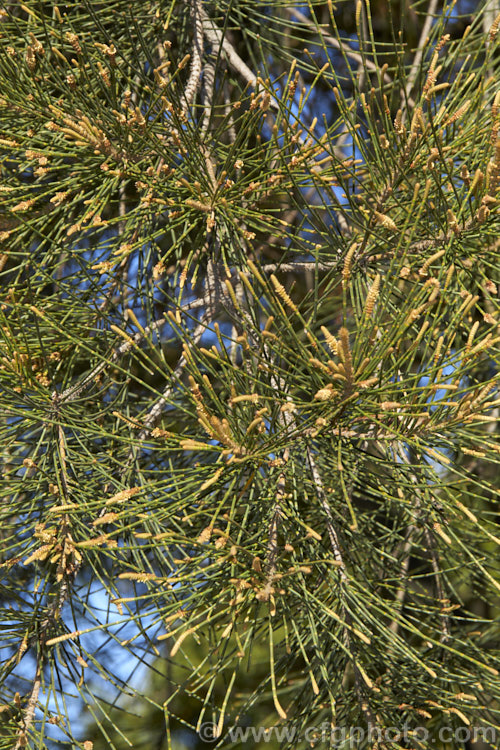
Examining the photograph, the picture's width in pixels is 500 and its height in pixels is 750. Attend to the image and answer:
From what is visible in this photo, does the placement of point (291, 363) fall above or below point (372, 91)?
below

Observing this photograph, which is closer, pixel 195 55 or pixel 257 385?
pixel 257 385

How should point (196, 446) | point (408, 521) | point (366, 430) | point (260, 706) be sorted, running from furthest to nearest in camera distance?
point (260, 706), point (408, 521), point (366, 430), point (196, 446)

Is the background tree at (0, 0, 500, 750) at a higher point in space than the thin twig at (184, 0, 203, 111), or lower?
lower

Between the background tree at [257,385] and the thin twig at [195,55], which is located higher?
the thin twig at [195,55]

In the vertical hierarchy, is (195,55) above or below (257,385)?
above

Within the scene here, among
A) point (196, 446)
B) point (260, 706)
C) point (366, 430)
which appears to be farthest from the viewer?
point (260, 706)

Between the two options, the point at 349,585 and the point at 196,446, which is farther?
the point at 349,585

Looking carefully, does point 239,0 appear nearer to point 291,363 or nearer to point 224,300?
point 224,300

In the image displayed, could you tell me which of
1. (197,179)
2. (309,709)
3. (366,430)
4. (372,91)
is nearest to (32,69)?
(197,179)

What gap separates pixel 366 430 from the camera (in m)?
0.60

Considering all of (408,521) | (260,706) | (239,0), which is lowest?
(260,706)

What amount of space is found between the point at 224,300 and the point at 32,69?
0.30 meters

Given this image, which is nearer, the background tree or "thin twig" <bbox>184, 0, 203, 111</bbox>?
the background tree

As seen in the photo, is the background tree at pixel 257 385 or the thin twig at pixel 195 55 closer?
the background tree at pixel 257 385
